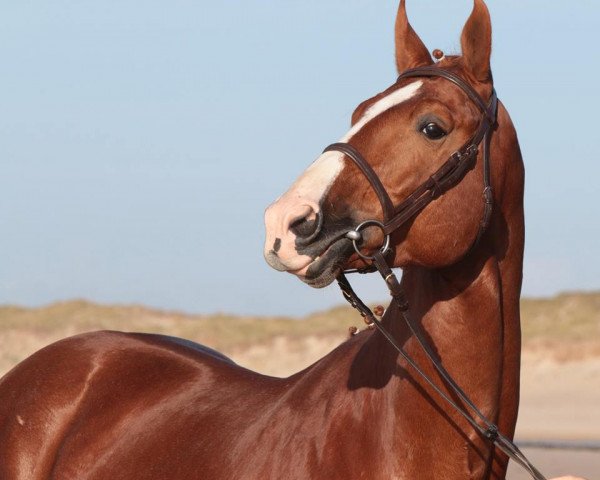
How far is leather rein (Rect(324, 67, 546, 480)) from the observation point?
12.7 feet

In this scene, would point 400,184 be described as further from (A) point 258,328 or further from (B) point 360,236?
Result: (A) point 258,328

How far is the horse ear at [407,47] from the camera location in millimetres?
4441

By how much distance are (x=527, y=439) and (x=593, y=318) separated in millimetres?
9625

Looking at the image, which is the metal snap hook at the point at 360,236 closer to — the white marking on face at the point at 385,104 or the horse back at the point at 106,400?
the white marking on face at the point at 385,104

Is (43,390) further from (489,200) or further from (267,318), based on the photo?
(267,318)

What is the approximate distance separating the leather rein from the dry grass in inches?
791

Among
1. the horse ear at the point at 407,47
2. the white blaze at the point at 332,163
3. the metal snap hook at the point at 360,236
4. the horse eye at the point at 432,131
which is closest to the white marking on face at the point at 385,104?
the white blaze at the point at 332,163

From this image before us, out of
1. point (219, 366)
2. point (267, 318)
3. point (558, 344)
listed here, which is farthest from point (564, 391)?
point (219, 366)

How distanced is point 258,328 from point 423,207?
2581cm

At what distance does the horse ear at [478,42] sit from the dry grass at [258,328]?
2006cm

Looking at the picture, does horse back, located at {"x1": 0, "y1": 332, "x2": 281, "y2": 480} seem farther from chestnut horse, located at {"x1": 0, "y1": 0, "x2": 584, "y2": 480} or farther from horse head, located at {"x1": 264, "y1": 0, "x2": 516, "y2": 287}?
horse head, located at {"x1": 264, "y1": 0, "x2": 516, "y2": 287}

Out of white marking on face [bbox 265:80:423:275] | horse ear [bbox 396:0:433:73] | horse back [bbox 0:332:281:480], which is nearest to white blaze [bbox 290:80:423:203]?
white marking on face [bbox 265:80:423:275]

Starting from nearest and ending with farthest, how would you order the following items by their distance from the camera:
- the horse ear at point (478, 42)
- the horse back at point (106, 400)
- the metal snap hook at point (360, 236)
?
the metal snap hook at point (360, 236) < the horse ear at point (478, 42) < the horse back at point (106, 400)

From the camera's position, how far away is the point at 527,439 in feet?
54.7
